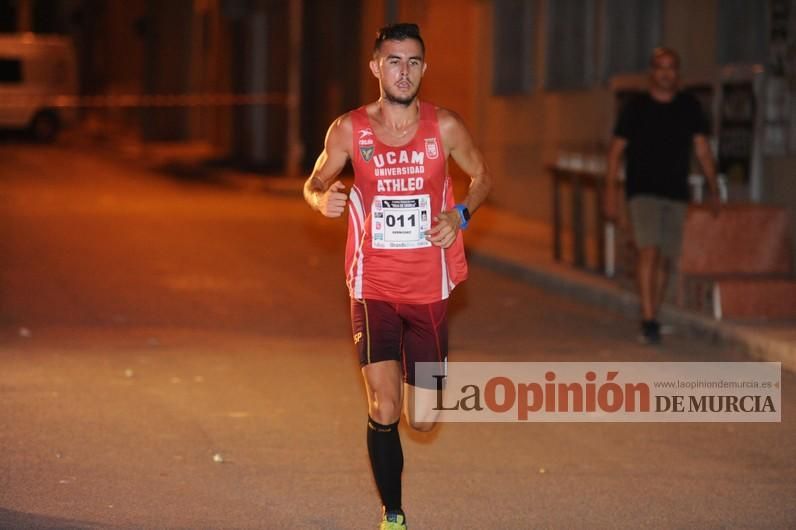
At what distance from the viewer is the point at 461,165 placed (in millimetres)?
6695

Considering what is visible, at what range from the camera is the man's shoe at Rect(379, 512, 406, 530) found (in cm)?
629

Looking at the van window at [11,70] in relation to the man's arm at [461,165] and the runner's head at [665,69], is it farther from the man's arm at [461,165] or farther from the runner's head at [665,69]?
the man's arm at [461,165]

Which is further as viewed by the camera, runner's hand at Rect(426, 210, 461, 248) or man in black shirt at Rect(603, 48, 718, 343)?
man in black shirt at Rect(603, 48, 718, 343)

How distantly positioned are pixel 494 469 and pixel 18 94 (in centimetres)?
3806

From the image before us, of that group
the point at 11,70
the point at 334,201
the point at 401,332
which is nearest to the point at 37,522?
the point at 401,332

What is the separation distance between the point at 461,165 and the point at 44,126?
3902cm

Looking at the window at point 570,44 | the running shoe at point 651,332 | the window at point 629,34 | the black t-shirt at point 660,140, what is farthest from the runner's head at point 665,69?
the window at point 570,44

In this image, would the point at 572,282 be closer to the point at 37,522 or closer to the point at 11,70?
the point at 37,522

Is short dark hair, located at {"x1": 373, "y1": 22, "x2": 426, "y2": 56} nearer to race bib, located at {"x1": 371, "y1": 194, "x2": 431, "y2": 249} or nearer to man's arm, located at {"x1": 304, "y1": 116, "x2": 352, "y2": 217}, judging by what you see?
man's arm, located at {"x1": 304, "y1": 116, "x2": 352, "y2": 217}

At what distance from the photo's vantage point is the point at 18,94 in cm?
4403

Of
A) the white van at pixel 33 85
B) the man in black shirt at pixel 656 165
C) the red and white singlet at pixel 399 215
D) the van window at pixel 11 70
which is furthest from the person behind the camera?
the van window at pixel 11 70

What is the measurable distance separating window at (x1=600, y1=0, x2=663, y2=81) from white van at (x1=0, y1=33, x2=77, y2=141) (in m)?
26.3

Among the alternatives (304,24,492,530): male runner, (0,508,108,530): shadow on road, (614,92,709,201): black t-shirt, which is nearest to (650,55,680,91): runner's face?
(614,92,709,201): black t-shirt

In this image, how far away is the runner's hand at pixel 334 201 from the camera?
6.27 m
